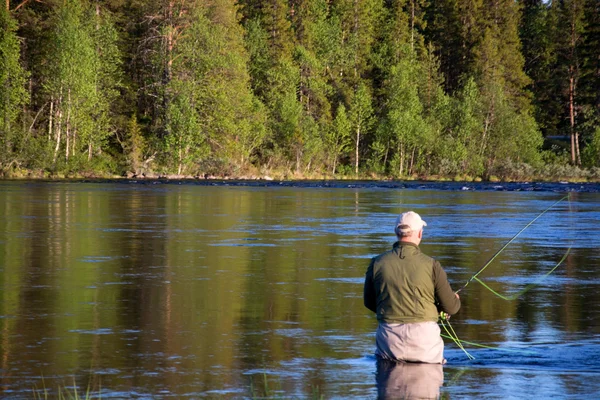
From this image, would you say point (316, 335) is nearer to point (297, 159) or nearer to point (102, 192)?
point (102, 192)

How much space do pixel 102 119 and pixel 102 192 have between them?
2687 centimetres

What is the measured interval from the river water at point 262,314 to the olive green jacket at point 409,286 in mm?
548

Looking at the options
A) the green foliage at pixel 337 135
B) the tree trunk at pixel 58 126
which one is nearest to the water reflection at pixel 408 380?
the tree trunk at pixel 58 126

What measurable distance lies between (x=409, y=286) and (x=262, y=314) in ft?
12.5

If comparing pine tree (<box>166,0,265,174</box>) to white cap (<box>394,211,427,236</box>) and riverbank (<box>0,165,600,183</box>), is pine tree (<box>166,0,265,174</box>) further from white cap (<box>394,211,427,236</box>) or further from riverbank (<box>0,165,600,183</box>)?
white cap (<box>394,211,427,236</box>)

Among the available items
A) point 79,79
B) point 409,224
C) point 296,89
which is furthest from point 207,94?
point 409,224

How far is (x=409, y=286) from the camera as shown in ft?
32.1

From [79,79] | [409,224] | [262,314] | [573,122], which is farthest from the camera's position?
[573,122]

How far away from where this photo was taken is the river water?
948 centimetres

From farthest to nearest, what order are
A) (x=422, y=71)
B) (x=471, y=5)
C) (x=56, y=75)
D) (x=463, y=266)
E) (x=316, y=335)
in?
(x=471, y=5) → (x=422, y=71) → (x=56, y=75) → (x=463, y=266) → (x=316, y=335)

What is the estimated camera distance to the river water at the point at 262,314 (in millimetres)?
9484

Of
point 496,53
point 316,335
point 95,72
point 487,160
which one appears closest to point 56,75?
point 95,72

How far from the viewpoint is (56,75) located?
7244 centimetres

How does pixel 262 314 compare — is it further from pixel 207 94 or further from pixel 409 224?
pixel 207 94
